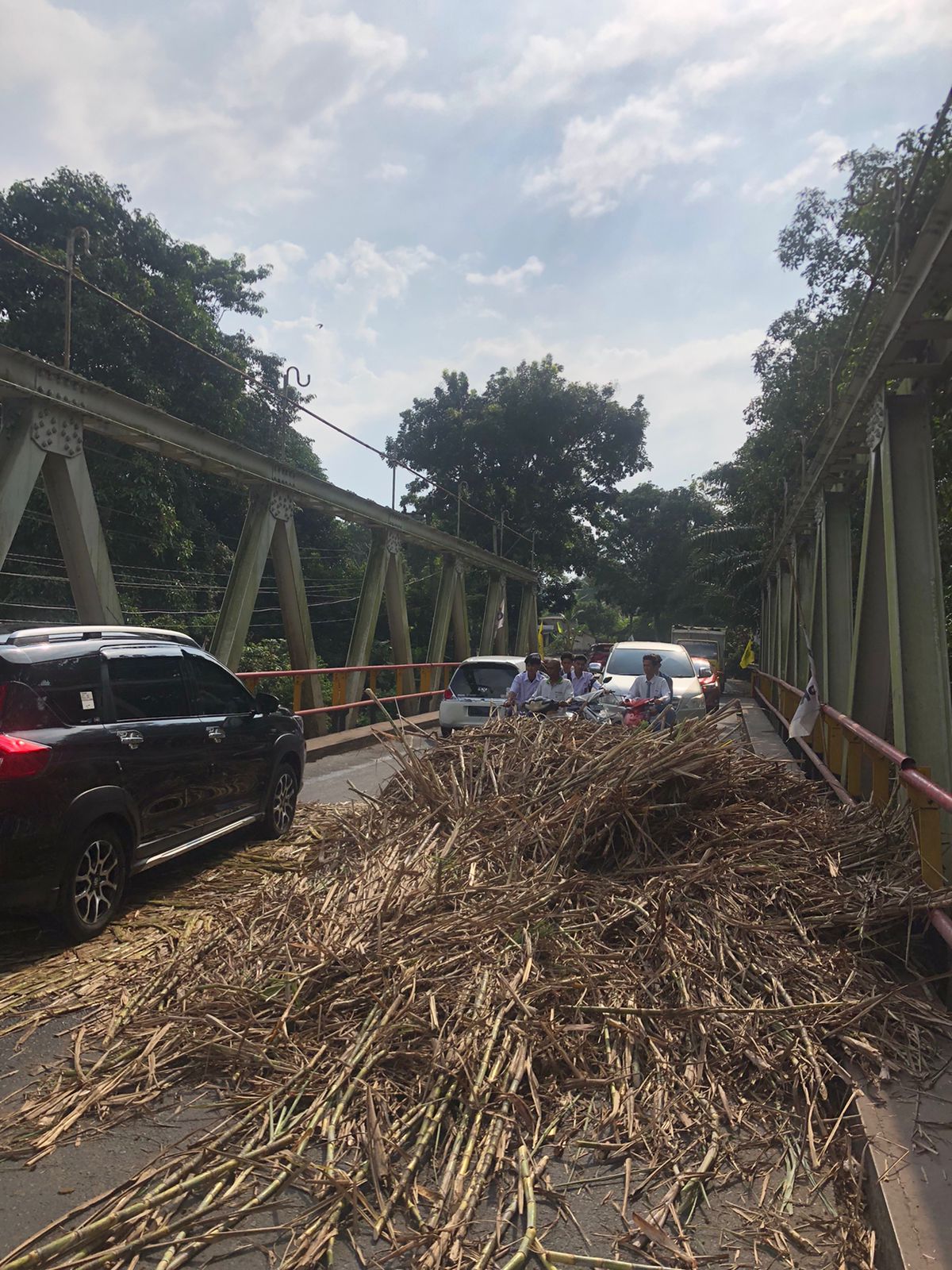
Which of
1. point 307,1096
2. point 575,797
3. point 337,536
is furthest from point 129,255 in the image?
point 307,1096

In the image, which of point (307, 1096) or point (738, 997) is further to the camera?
point (738, 997)

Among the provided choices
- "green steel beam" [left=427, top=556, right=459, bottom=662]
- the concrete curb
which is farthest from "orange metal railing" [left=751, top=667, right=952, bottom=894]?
"green steel beam" [left=427, top=556, right=459, bottom=662]

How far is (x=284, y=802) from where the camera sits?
310 inches

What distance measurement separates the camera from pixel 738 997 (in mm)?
3807

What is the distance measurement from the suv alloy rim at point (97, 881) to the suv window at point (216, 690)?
58.6 inches

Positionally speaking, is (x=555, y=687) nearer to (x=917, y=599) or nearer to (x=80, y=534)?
(x=917, y=599)

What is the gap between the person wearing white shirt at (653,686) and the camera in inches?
357

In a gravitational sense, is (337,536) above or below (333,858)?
above

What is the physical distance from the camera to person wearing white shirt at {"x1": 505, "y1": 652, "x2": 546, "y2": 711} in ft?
30.6

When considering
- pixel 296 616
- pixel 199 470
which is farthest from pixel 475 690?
pixel 199 470

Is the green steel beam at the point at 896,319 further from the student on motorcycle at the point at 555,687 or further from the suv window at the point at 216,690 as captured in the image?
the suv window at the point at 216,690

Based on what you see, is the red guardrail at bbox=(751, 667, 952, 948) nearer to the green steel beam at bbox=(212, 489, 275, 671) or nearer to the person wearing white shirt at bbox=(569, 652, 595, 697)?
the person wearing white shirt at bbox=(569, 652, 595, 697)

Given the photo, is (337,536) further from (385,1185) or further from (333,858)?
(385,1185)

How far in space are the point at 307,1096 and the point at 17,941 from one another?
8.67ft
